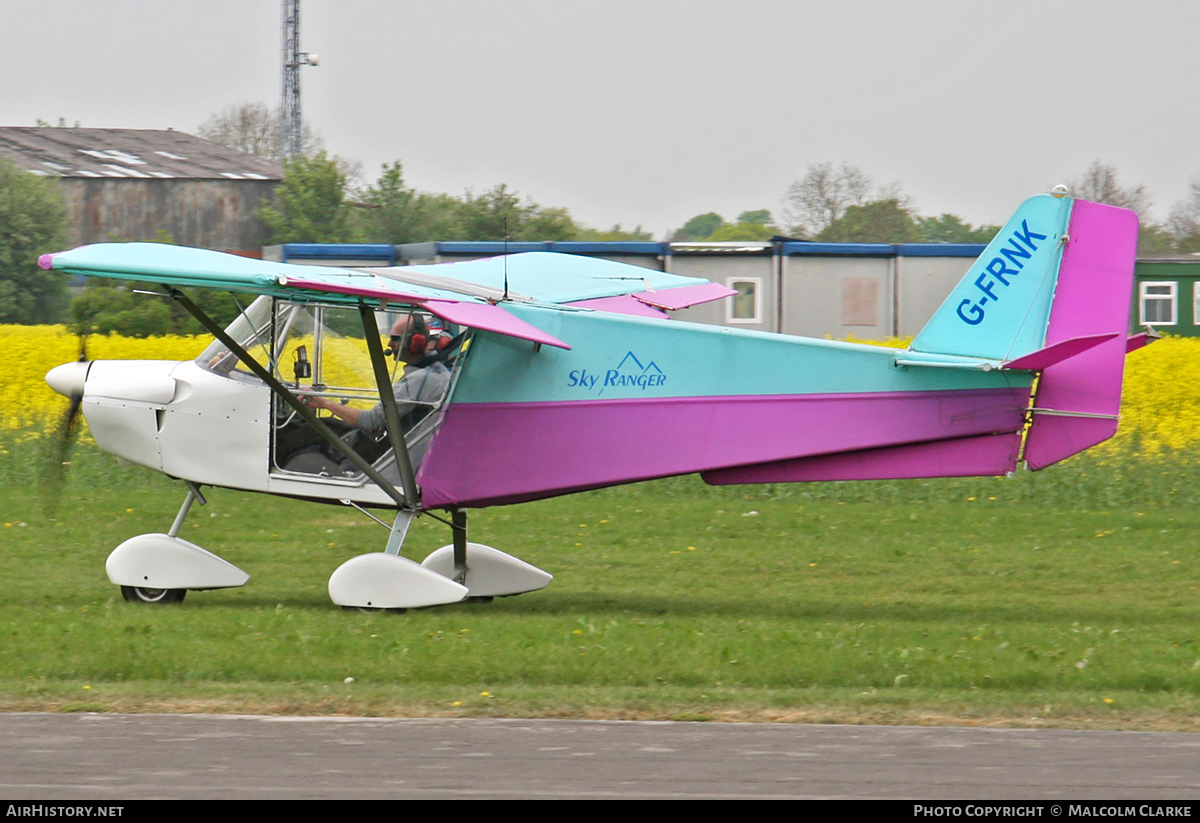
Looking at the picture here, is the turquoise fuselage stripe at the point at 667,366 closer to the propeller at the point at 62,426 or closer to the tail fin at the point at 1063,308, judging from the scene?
the tail fin at the point at 1063,308

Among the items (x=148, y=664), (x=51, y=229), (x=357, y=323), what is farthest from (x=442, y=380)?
(x=51, y=229)

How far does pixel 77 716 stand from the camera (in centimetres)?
688

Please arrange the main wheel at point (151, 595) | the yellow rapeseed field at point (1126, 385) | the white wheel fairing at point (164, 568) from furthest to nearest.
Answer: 1. the yellow rapeseed field at point (1126, 385)
2. the main wheel at point (151, 595)
3. the white wheel fairing at point (164, 568)

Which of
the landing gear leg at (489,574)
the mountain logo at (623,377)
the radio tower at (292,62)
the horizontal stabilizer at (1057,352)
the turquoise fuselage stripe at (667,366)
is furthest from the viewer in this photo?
the radio tower at (292,62)

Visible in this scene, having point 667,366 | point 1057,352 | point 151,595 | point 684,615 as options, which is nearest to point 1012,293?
point 1057,352

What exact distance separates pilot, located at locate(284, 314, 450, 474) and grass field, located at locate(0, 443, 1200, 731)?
1446 millimetres

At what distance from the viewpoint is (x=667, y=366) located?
956 cm

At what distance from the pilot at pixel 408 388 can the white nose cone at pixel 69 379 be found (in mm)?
1826

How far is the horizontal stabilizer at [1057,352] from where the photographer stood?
28.5ft

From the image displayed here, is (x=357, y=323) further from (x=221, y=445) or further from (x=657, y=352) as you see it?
(x=657, y=352)

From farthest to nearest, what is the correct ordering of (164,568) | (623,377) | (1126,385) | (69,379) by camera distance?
(1126,385) → (69,379) → (164,568) → (623,377)

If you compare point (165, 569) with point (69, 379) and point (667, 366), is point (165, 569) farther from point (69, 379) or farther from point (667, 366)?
point (667, 366)

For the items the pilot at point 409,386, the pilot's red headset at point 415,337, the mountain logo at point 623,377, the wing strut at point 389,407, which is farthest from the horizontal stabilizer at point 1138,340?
the wing strut at point 389,407

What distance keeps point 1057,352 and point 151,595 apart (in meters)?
6.79
